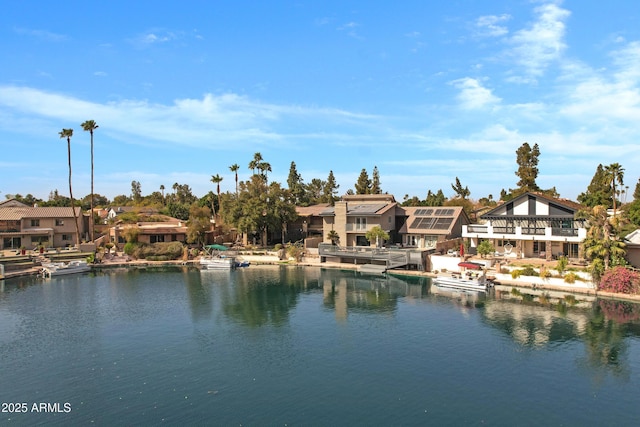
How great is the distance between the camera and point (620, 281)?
39344 mm

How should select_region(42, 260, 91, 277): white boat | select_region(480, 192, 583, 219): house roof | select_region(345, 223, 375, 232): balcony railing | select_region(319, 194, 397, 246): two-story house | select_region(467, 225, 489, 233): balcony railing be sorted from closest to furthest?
select_region(480, 192, 583, 219): house roof
select_region(467, 225, 489, 233): balcony railing
select_region(42, 260, 91, 277): white boat
select_region(319, 194, 397, 246): two-story house
select_region(345, 223, 375, 232): balcony railing

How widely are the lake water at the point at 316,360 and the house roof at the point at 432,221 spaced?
1980 cm

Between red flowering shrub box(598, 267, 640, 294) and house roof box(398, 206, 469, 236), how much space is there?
2264 centimetres

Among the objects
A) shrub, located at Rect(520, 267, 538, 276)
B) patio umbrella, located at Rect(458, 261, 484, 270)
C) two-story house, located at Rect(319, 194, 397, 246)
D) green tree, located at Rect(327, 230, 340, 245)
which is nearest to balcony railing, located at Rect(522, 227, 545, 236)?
shrub, located at Rect(520, 267, 538, 276)

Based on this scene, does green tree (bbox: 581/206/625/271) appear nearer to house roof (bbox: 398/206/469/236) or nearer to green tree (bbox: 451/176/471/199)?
house roof (bbox: 398/206/469/236)

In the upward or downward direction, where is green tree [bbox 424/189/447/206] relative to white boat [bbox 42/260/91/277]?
upward

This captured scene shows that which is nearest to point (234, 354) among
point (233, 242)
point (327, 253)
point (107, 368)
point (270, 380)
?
point (270, 380)

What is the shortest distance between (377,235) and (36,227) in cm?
5717

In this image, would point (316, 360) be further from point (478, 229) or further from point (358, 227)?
point (358, 227)

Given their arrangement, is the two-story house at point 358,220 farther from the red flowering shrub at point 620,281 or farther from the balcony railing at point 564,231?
the red flowering shrub at point 620,281

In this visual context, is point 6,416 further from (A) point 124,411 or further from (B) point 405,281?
(B) point 405,281

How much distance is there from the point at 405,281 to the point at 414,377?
27.7m

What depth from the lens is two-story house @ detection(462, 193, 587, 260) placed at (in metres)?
49.3

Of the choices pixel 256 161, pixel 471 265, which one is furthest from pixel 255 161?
pixel 471 265
